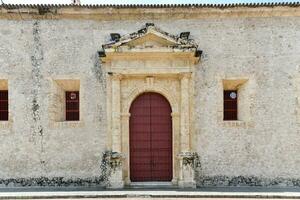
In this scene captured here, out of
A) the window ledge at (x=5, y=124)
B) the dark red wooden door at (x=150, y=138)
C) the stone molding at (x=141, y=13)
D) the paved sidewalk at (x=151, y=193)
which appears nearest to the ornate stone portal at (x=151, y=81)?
the dark red wooden door at (x=150, y=138)

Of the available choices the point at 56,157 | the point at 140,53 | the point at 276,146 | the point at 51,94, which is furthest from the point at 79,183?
the point at 276,146

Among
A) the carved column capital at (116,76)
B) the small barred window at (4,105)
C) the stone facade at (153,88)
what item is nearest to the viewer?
the carved column capital at (116,76)

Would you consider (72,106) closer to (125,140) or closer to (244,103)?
(125,140)

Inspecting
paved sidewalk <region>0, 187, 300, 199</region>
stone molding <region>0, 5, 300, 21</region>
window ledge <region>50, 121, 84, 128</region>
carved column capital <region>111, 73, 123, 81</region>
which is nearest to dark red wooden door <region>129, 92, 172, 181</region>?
carved column capital <region>111, 73, 123, 81</region>

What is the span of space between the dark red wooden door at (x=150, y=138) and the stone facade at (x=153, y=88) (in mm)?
287

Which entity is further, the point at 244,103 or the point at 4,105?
the point at 4,105

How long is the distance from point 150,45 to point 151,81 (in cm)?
115

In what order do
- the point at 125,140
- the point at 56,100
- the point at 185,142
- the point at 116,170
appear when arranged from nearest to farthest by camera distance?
the point at 116,170 → the point at 185,142 → the point at 125,140 → the point at 56,100

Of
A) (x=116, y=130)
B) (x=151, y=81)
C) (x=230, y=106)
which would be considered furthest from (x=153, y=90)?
(x=230, y=106)

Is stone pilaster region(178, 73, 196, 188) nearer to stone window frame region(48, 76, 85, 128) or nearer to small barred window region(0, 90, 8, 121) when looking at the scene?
stone window frame region(48, 76, 85, 128)

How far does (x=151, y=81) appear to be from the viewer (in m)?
12.3

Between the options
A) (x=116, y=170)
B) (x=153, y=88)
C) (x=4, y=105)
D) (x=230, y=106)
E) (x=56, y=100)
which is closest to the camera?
(x=116, y=170)

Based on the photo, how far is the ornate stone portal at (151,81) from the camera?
11953 millimetres

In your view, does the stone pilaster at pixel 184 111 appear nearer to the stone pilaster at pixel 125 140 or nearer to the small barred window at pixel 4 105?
the stone pilaster at pixel 125 140
